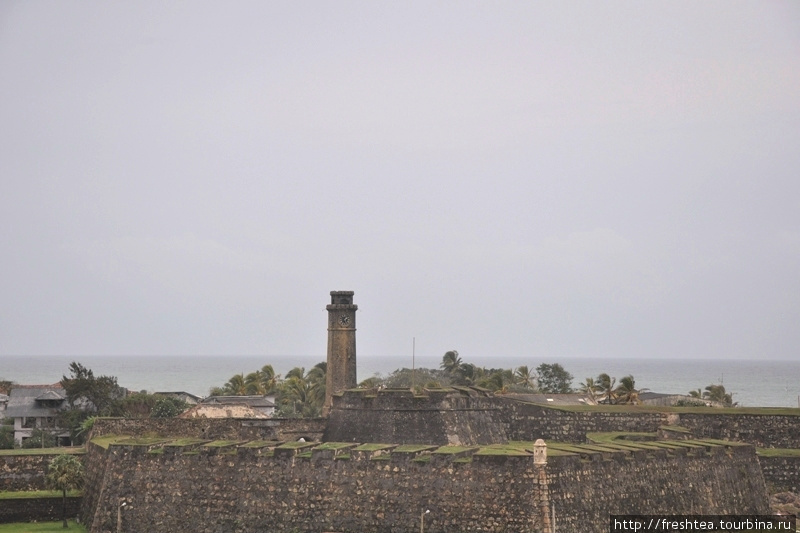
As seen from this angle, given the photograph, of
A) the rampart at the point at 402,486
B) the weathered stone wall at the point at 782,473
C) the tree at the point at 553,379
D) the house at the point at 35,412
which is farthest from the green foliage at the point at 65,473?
the tree at the point at 553,379

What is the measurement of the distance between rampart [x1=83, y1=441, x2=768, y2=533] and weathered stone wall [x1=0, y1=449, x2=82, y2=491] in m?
5.00

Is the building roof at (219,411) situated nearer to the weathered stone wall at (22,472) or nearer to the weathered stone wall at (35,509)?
the weathered stone wall at (22,472)

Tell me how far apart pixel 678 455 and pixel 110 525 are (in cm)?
1952

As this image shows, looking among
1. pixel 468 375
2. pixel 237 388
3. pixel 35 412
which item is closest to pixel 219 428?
pixel 35 412

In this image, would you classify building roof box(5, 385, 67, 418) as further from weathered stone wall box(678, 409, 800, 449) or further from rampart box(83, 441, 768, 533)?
weathered stone wall box(678, 409, 800, 449)

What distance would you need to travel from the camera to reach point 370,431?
130ft

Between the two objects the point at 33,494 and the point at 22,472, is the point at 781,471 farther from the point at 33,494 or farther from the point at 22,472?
the point at 22,472

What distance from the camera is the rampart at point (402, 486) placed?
32.2m

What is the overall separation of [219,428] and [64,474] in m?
6.19

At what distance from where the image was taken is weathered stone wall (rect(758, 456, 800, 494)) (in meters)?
42.2

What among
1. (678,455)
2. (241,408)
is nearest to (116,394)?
(241,408)

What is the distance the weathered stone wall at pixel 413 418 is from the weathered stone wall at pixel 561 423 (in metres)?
3.57

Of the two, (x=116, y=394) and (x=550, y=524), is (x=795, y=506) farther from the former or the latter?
(x=116, y=394)

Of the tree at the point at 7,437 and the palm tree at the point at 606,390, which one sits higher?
the palm tree at the point at 606,390
